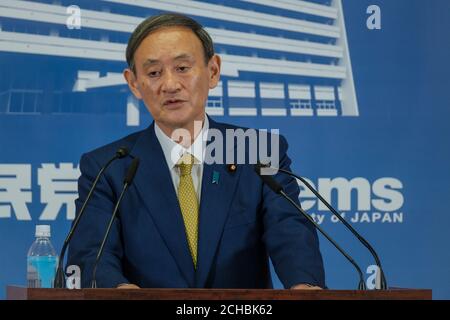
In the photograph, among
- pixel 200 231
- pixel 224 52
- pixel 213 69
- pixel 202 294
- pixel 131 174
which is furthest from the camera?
pixel 224 52

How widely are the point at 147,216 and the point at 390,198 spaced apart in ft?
5.55

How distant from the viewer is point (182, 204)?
3502mm

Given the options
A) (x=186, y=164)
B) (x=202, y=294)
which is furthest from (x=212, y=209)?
(x=202, y=294)

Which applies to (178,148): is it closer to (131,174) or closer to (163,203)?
(163,203)

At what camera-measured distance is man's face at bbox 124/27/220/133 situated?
139 inches

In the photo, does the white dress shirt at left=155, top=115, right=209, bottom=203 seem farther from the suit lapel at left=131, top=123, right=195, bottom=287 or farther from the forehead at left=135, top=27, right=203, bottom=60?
the forehead at left=135, top=27, right=203, bottom=60

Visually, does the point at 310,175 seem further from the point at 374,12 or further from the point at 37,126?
the point at 37,126

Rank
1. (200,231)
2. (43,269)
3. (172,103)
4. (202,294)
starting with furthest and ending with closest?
(43,269)
(172,103)
(200,231)
(202,294)

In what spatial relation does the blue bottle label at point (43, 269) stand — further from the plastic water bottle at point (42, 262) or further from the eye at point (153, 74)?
the eye at point (153, 74)

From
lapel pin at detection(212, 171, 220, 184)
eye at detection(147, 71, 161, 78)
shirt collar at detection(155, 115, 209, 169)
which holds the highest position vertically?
eye at detection(147, 71, 161, 78)

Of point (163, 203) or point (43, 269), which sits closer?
point (163, 203)

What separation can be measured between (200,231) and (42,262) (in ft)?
2.98

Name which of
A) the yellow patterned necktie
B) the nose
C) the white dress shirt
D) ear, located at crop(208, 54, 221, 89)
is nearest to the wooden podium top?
the yellow patterned necktie
